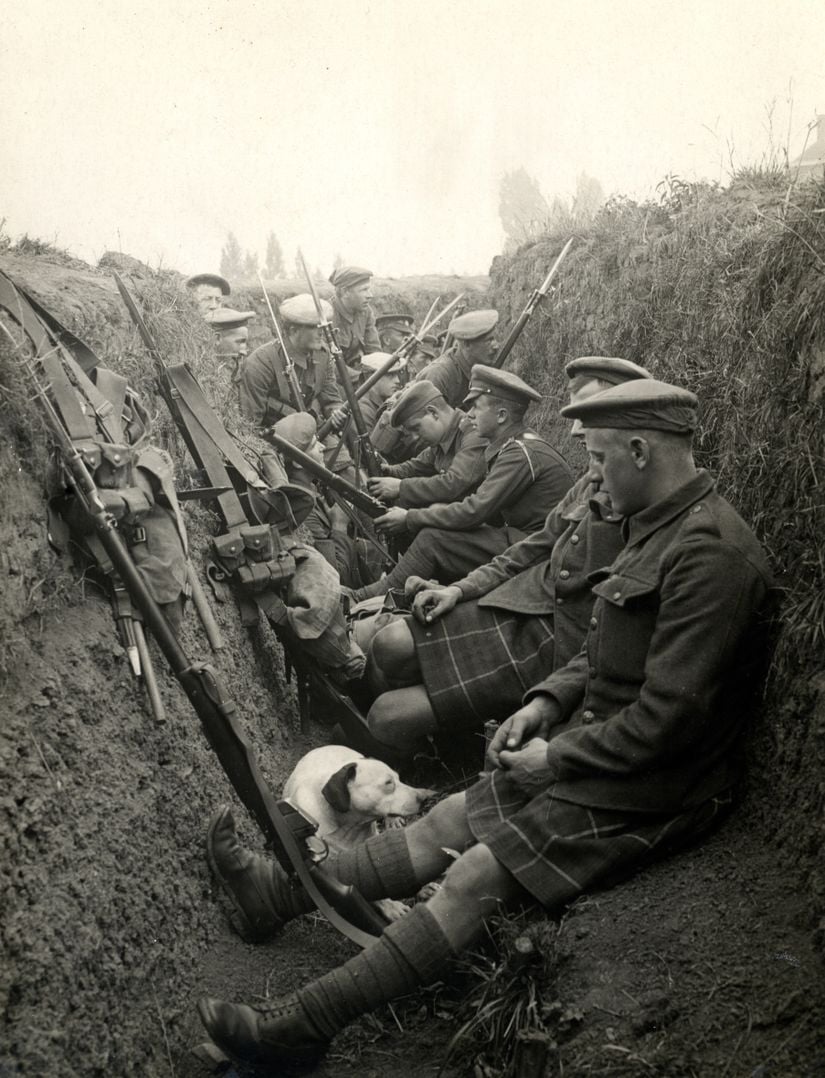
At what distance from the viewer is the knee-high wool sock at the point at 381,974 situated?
2523 millimetres

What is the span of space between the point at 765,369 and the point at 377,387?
597 cm

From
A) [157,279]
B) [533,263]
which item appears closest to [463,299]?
[533,263]

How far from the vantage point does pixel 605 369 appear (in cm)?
386

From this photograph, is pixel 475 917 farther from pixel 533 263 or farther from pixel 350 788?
pixel 533 263

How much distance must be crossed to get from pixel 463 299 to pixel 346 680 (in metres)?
9.92

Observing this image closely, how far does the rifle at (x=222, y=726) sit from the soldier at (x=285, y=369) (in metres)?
4.88

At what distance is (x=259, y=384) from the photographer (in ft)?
26.5

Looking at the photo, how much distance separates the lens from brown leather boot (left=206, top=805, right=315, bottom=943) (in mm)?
3125

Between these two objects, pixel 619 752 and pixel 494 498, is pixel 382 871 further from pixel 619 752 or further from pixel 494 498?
pixel 494 498

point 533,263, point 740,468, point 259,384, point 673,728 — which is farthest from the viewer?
point 533,263

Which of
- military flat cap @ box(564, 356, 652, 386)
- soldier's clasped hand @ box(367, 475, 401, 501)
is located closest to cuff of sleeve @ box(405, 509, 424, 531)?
soldier's clasped hand @ box(367, 475, 401, 501)

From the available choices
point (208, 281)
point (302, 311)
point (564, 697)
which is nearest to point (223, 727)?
point (564, 697)

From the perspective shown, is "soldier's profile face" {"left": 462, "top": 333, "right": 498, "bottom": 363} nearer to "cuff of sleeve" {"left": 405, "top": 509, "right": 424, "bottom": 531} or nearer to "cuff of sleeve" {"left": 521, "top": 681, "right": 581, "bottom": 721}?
"cuff of sleeve" {"left": 405, "top": 509, "right": 424, "bottom": 531}

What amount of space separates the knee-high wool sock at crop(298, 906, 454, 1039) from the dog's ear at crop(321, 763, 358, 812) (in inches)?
34.3
